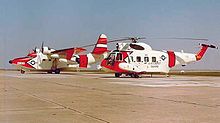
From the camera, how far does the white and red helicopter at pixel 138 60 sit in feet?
126

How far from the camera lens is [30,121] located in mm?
7762

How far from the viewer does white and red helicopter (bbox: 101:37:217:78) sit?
38.4 metres

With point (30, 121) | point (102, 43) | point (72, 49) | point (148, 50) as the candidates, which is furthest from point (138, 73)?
point (30, 121)

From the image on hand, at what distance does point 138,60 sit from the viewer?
39156 mm

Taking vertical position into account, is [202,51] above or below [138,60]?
above

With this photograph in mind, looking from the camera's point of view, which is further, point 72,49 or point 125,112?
point 72,49

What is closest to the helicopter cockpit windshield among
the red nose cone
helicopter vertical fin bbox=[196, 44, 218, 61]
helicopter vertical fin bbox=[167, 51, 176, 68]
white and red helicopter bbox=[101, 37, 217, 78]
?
white and red helicopter bbox=[101, 37, 217, 78]

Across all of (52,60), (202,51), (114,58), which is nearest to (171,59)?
(202,51)

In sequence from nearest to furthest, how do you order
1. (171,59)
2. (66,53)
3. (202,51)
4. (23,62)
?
(171,59)
(202,51)
(23,62)
(66,53)

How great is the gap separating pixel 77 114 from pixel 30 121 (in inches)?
58.9

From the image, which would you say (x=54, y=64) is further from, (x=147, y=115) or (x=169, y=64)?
(x=147, y=115)

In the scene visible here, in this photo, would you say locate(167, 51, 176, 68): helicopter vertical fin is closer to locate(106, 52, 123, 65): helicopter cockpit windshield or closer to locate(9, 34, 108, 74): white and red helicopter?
locate(106, 52, 123, 65): helicopter cockpit windshield

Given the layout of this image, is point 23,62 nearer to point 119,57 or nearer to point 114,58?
point 114,58

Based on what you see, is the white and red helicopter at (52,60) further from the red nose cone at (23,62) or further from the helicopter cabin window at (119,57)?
the helicopter cabin window at (119,57)
